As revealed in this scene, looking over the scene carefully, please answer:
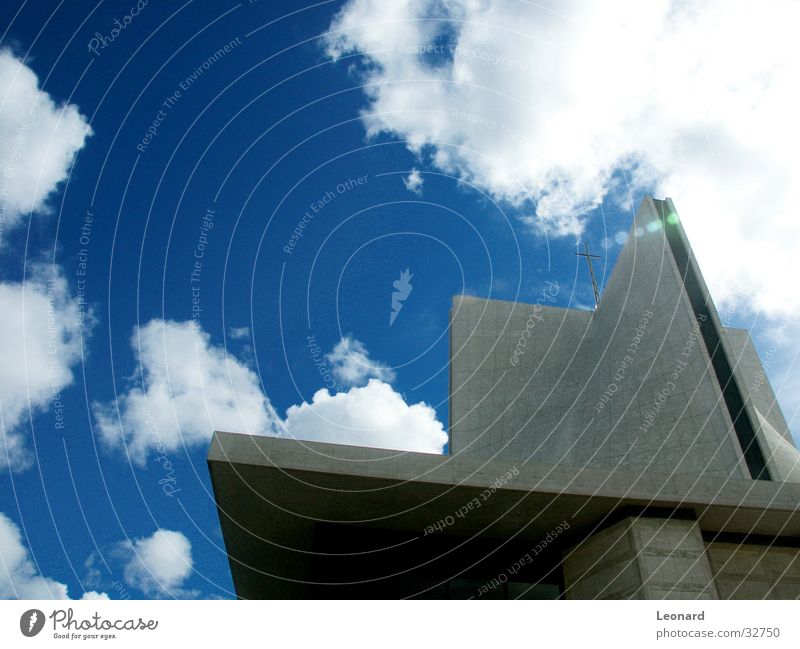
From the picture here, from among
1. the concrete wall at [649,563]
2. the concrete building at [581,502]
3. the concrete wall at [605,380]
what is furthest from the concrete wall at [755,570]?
the concrete wall at [605,380]

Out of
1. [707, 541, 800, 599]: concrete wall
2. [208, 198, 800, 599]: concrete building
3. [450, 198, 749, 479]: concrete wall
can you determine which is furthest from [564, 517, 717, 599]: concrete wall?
[450, 198, 749, 479]: concrete wall

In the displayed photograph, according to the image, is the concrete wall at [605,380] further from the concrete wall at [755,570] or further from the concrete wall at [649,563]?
the concrete wall at [649,563]

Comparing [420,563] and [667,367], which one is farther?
[667,367]

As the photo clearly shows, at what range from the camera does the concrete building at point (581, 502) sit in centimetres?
887

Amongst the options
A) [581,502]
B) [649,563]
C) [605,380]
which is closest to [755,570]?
[649,563]

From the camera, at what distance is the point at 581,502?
30.5 ft

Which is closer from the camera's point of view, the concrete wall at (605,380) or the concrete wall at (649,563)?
the concrete wall at (649,563)

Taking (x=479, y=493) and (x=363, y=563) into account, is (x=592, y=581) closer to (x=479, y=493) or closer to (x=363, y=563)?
(x=479, y=493)

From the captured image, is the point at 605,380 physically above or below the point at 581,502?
above

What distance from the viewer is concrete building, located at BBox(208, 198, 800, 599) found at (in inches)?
349

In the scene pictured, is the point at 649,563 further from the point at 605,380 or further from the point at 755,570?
the point at 605,380
